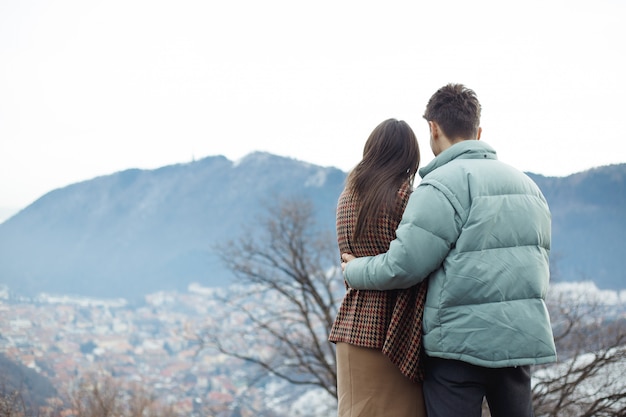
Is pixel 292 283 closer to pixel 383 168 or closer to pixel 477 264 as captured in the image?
pixel 383 168

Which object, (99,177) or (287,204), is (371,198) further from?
(99,177)

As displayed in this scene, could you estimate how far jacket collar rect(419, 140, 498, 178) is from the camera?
5.11 feet

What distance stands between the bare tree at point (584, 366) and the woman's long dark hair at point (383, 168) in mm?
6593

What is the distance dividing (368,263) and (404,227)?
16cm

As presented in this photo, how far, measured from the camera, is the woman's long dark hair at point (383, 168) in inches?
65.2

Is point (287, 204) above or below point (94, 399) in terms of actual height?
above

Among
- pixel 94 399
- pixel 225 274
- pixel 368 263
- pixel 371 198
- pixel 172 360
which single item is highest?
pixel 371 198

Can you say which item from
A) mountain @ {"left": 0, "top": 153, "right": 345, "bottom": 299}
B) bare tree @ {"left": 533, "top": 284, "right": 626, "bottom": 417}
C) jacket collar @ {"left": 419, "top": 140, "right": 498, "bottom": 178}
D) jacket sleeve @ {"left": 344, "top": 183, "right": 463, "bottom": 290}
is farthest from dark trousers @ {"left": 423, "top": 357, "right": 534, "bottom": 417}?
mountain @ {"left": 0, "top": 153, "right": 345, "bottom": 299}

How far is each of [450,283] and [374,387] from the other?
42cm

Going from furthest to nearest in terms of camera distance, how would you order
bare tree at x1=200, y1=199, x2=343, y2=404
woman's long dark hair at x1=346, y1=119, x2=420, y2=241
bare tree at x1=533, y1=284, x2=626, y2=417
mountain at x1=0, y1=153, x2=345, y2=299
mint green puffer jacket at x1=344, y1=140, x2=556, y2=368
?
mountain at x1=0, y1=153, x2=345, y2=299, bare tree at x1=200, y1=199, x2=343, y2=404, bare tree at x1=533, y1=284, x2=626, y2=417, woman's long dark hair at x1=346, y1=119, x2=420, y2=241, mint green puffer jacket at x1=344, y1=140, x2=556, y2=368

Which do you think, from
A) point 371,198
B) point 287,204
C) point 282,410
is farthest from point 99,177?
point 371,198

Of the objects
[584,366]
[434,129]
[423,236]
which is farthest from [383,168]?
[584,366]

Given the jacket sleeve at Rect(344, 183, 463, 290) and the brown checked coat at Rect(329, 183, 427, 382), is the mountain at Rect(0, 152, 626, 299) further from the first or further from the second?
the jacket sleeve at Rect(344, 183, 463, 290)

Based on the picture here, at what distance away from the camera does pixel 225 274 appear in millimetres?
37906
